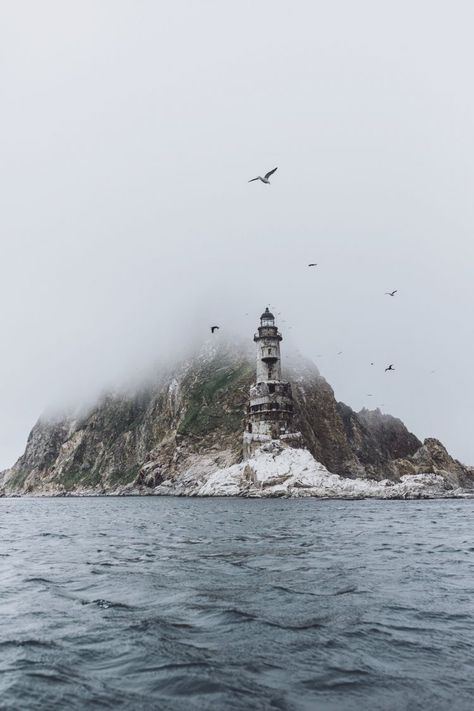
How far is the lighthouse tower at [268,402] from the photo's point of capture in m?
128

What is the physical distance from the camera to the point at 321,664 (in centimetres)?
975

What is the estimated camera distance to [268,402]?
130 metres

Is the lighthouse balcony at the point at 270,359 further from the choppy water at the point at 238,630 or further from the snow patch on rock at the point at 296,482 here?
the choppy water at the point at 238,630

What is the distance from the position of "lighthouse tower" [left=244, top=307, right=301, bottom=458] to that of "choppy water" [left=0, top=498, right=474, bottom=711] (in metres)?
104

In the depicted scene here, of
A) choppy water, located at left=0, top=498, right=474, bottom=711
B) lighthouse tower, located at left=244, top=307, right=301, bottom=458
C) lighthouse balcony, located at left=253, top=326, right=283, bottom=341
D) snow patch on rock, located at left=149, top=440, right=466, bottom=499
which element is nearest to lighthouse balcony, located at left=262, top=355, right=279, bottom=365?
lighthouse tower, located at left=244, top=307, right=301, bottom=458

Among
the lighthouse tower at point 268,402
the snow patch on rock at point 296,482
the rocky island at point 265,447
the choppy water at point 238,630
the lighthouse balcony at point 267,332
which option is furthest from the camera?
the lighthouse balcony at point 267,332

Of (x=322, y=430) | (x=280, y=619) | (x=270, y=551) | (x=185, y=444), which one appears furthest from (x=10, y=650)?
(x=322, y=430)

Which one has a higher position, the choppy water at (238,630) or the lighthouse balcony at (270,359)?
the lighthouse balcony at (270,359)

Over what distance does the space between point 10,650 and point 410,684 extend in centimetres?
735

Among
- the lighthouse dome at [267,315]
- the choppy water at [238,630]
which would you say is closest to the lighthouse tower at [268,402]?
the lighthouse dome at [267,315]

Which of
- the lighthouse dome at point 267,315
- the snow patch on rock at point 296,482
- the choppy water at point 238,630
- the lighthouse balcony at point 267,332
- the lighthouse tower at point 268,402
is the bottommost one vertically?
the choppy water at point 238,630

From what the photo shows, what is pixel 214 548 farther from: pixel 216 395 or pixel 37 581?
pixel 216 395

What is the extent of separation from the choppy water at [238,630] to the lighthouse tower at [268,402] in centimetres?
10404

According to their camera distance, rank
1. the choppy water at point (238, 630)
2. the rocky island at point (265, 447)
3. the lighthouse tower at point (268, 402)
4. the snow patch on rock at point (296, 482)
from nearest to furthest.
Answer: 1. the choppy water at point (238, 630)
2. the snow patch on rock at point (296, 482)
3. the rocky island at point (265, 447)
4. the lighthouse tower at point (268, 402)
